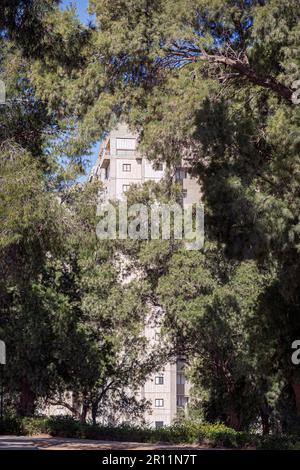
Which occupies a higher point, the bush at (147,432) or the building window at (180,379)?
the building window at (180,379)

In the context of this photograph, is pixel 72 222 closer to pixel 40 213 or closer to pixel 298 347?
pixel 40 213

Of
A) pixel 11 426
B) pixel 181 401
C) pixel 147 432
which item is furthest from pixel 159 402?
pixel 147 432

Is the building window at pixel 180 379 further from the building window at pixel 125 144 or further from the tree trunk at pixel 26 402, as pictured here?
the tree trunk at pixel 26 402

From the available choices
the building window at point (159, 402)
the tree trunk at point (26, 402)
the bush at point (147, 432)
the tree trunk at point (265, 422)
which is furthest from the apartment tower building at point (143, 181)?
the bush at point (147, 432)

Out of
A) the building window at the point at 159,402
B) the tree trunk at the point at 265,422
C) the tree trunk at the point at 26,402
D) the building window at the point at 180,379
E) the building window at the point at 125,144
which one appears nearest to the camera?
the tree trunk at the point at 26,402

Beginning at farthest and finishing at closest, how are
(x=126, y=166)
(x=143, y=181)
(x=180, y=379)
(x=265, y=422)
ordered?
(x=126, y=166) < (x=143, y=181) < (x=180, y=379) < (x=265, y=422)

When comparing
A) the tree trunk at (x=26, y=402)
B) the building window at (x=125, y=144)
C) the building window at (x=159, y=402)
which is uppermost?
the building window at (x=125, y=144)

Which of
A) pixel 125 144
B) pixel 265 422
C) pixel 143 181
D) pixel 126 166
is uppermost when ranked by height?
pixel 125 144

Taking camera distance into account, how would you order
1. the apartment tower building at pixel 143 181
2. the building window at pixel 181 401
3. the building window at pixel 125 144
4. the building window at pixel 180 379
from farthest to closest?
1. the building window at pixel 125 144
2. the building window at pixel 181 401
3. the building window at pixel 180 379
4. the apartment tower building at pixel 143 181

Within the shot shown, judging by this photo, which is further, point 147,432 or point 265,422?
point 265,422

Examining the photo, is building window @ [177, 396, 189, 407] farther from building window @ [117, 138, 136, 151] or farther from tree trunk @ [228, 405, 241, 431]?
tree trunk @ [228, 405, 241, 431]

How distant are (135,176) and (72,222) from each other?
39.7 meters

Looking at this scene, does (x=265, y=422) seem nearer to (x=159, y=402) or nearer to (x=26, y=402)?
(x=26, y=402)

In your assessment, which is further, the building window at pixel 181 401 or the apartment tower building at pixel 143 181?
the building window at pixel 181 401
